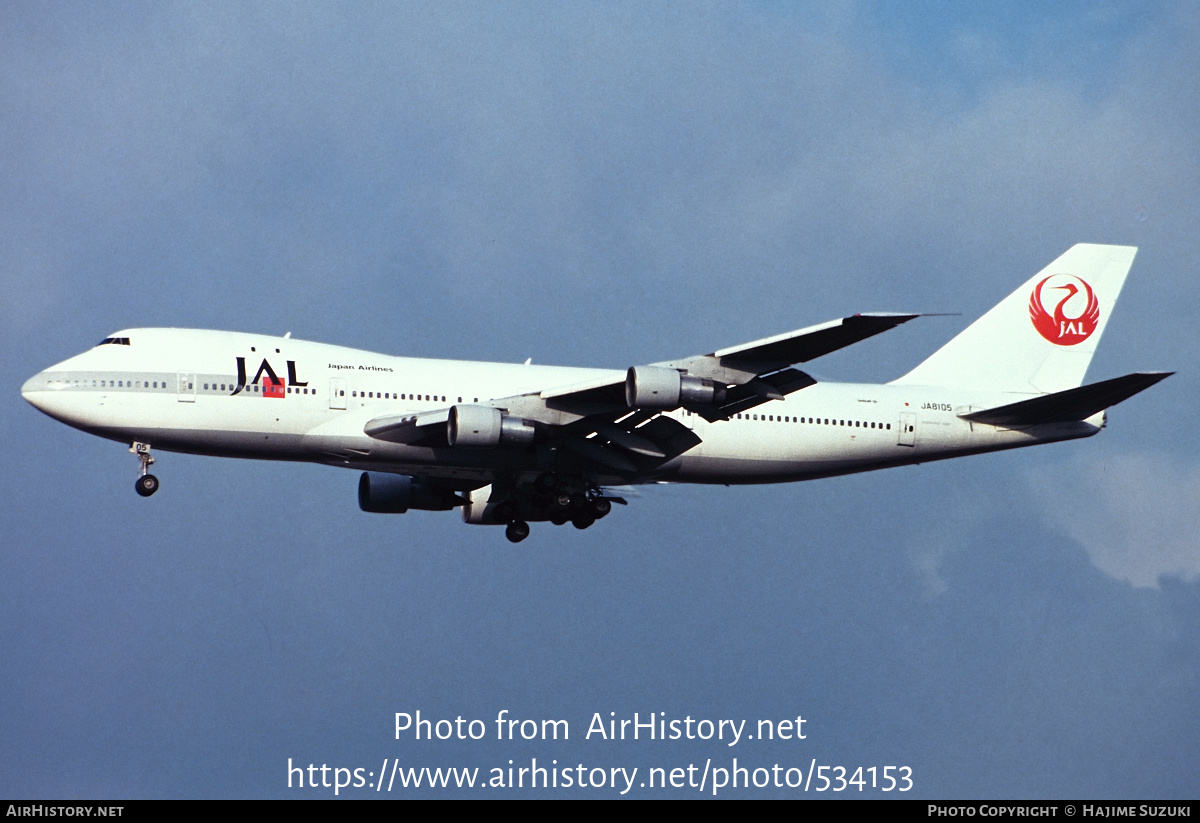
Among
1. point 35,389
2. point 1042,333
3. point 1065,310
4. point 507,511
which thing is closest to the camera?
point 35,389

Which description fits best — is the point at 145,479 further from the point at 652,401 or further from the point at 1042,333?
the point at 1042,333

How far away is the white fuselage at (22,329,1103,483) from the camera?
39031 mm

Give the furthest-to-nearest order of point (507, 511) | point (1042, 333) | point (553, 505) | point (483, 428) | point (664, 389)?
1. point (1042, 333)
2. point (507, 511)
3. point (553, 505)
4. point (483, 428)
5. point (664, 389)

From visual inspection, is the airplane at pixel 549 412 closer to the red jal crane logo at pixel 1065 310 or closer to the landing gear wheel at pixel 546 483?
the landing gear wheel at pixel 546 483

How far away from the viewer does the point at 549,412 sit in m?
39.3

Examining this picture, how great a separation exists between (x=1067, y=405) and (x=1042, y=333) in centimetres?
470

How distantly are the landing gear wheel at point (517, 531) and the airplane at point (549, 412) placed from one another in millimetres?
40

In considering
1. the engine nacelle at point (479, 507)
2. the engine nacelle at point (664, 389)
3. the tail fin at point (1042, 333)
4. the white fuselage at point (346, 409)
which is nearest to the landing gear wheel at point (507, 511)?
the engine nacelle at point (479, 507)

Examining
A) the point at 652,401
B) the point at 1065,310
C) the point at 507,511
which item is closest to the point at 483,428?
the point at 652,401

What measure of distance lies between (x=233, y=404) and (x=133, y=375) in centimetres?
264

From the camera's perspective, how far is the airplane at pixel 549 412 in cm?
3825

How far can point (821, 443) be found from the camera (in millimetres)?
42906
